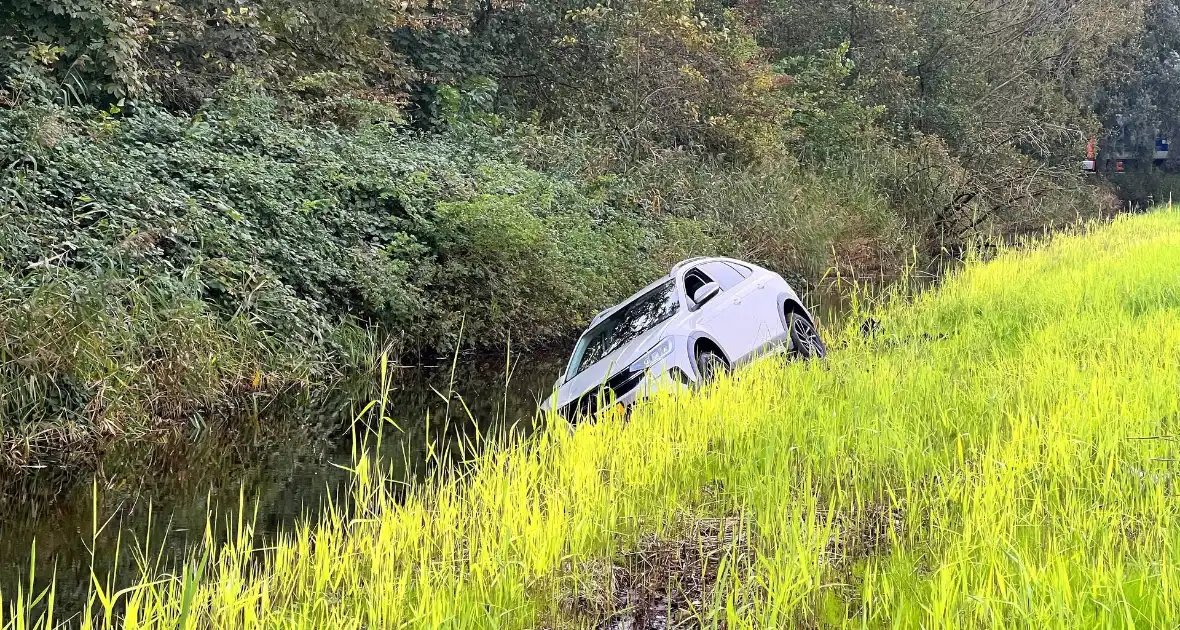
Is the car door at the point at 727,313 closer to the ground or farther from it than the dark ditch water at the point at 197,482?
farther from it

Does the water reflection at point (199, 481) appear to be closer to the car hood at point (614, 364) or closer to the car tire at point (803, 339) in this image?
the car hood at point (614, 364)

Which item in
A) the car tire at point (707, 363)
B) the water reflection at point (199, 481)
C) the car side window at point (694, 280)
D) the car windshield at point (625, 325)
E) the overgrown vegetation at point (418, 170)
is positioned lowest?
the water reflection at point (199, 481)

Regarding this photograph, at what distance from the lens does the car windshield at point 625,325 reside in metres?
8.95

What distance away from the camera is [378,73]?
1916 cm

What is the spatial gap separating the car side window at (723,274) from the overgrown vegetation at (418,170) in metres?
4.47

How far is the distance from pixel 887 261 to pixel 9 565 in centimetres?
2088

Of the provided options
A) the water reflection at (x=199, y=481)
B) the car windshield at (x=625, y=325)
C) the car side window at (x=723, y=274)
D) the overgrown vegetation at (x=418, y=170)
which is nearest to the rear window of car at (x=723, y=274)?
the car side window at (x=723, y=274)

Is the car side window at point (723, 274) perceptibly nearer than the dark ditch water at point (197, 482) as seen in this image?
No

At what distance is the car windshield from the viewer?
895 cm

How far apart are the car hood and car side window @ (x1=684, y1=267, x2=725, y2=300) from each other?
3.37 feet

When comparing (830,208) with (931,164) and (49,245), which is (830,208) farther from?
(49,245)

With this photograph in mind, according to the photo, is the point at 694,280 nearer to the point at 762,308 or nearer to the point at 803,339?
the point at 762,308

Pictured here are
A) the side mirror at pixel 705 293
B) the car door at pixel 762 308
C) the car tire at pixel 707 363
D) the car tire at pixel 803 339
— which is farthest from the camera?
the car door at pixel 762 308

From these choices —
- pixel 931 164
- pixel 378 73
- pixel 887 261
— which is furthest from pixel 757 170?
pixel 378 73
